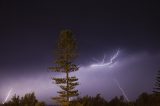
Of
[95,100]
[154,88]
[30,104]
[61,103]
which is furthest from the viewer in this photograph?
[154,88]

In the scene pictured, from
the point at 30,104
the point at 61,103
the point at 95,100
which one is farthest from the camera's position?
the point at 95,100

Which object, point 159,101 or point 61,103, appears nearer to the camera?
point 61,103

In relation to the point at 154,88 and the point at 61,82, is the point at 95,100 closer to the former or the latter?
the point at 61,82

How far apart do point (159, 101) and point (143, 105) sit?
8.27ft

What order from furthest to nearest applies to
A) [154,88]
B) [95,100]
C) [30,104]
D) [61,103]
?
[154,88] < [95,100] < [30,104] < [61,103]

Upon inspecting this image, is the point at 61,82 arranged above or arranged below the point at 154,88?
below

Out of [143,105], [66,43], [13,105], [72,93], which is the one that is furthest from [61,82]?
[143,105]

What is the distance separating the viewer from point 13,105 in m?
63.1

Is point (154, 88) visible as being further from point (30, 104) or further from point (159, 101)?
point (30, 104)

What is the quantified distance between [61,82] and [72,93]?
7.04 ft

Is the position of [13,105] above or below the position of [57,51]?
below

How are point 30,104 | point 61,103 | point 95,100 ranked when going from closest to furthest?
point 61,103, point 30,104, point 95,100

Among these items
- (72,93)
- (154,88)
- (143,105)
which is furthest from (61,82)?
(154,88)

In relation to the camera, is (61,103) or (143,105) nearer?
(61,103)
